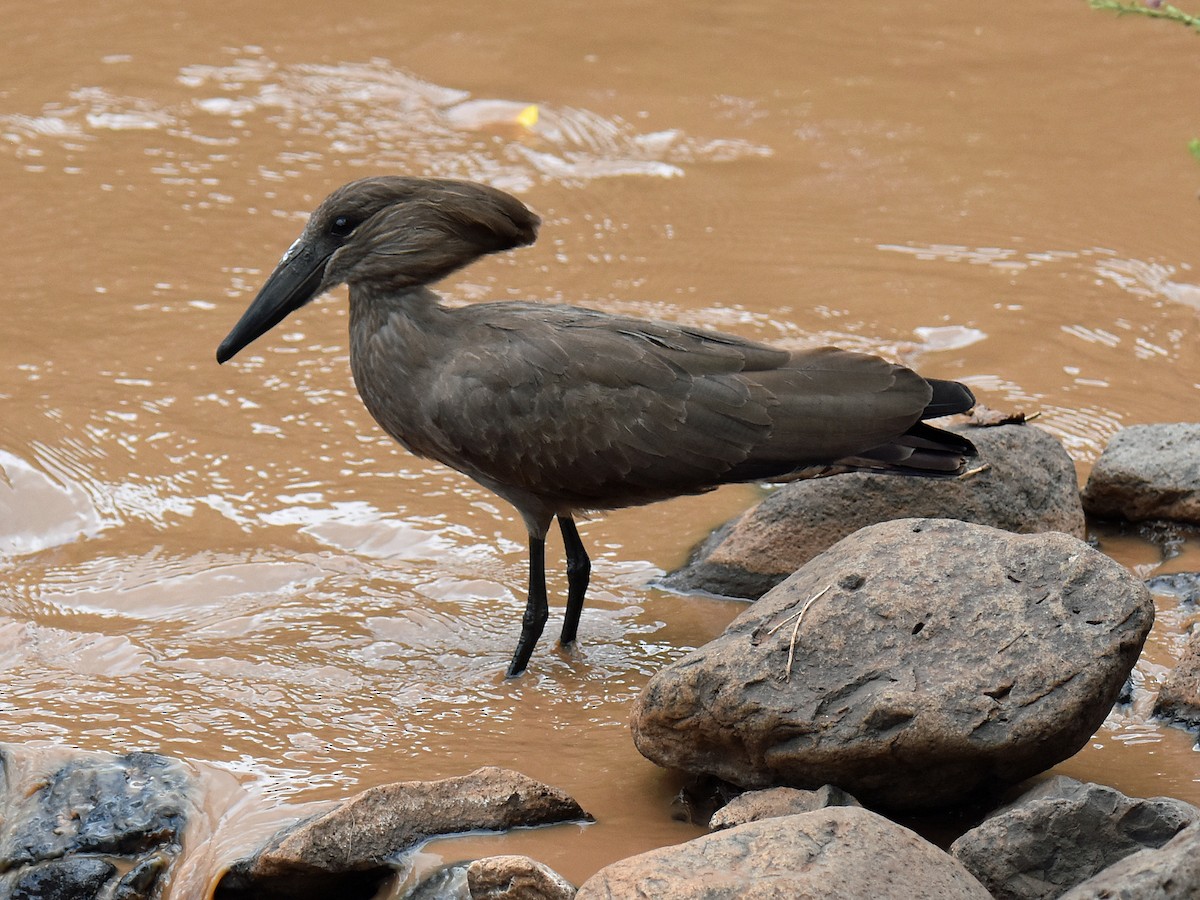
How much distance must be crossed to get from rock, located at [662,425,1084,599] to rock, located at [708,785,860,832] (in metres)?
1.79

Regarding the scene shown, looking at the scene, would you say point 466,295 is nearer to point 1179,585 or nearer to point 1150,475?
point 1150,475

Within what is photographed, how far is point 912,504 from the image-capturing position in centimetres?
573

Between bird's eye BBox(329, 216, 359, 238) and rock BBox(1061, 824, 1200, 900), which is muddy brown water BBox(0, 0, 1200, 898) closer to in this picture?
rock BBox(1061, 824, 1200, 900)

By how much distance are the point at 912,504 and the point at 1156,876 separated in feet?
8.63

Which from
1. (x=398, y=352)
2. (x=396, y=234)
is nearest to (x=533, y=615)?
(x=398, y=352)

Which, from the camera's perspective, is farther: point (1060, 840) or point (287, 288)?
point (287, 288)

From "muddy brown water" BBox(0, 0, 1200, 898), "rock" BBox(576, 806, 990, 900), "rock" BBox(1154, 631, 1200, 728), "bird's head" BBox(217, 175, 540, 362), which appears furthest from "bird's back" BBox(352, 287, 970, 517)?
"rock" BBox(576, 806, 990, 900)

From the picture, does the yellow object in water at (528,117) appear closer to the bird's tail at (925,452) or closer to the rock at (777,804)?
the bird's tail at (925,452)

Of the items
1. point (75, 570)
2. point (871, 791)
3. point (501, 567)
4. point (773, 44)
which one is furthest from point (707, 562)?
point (773, 44)

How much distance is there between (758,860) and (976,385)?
4258 mm

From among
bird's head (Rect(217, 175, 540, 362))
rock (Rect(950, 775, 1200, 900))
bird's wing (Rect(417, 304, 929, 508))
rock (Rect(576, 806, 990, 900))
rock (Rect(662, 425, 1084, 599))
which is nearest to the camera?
rock (Rect(576, 806, 990, 900))

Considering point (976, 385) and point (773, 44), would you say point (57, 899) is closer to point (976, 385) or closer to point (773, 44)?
point (976, 385)

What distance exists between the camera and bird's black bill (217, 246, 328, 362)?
217 inches

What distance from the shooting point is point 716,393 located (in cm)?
532
